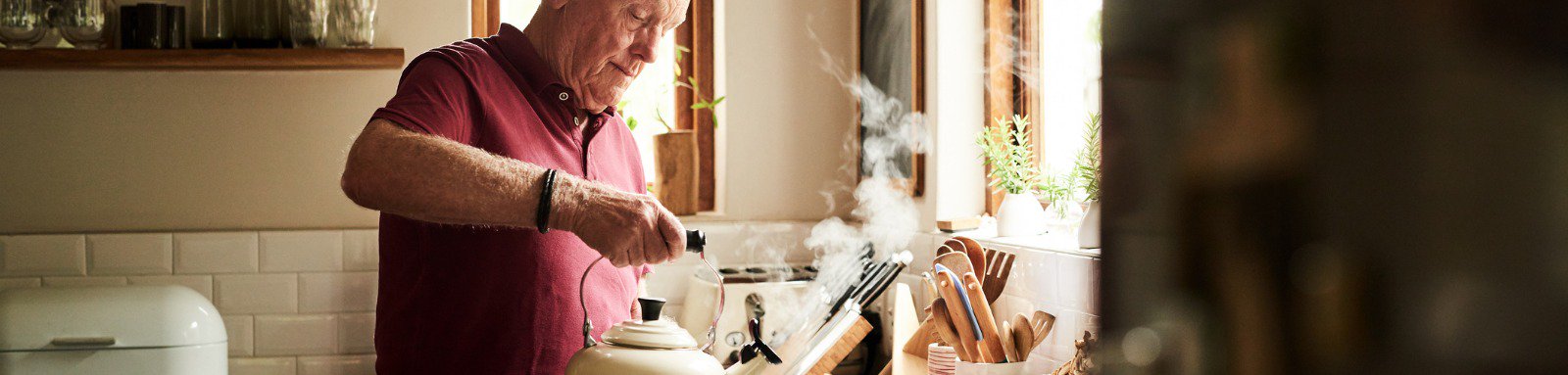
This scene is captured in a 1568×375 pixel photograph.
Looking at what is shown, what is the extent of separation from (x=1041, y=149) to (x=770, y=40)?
0.93 m

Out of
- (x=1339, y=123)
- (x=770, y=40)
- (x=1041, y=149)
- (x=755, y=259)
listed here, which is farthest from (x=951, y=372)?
(x=1339, y=123)

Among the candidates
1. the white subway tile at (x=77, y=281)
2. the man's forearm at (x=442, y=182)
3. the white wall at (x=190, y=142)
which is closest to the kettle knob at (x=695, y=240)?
the man's forearm at (x=442, y=182)

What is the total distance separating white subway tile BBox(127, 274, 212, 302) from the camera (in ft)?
7.97

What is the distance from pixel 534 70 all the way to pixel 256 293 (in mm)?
1465

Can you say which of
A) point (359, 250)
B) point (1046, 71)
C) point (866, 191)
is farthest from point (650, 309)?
point (866, 191)

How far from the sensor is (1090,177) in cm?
175

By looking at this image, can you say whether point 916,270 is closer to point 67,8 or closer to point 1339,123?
point 67,8

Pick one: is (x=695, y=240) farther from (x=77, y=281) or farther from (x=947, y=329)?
(x=77, y=281)

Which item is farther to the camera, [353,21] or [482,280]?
[353,21]

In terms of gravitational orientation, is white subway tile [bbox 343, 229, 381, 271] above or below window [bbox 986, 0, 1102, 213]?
below

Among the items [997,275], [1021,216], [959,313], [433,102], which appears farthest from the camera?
[1021,216]

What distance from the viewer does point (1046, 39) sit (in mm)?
2174

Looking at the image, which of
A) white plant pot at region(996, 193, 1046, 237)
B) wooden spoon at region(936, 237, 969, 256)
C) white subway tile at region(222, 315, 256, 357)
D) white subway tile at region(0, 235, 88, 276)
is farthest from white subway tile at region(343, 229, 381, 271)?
white plant pot at region(996, 193, 1046, 237)

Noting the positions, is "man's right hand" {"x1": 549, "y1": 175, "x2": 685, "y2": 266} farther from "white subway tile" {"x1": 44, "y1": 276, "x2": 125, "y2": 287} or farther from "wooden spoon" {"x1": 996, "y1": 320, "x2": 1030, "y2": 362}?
"white subway tile" {"x1": 44, "y1": 276, "x2": 125, "y2": 287}
